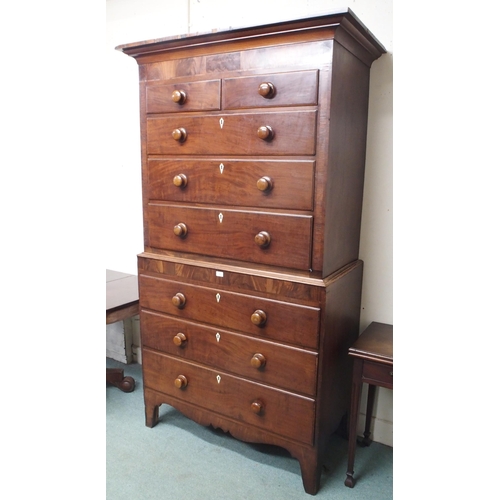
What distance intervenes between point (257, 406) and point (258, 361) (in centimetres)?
22

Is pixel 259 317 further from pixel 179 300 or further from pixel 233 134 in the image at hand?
pixel 233 134

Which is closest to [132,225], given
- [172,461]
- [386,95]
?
[172,461]

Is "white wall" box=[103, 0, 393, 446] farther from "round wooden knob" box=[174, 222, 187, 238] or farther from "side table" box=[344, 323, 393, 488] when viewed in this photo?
"round wooden knob" box=[174, 222, 187, 238]

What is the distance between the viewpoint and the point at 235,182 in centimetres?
190

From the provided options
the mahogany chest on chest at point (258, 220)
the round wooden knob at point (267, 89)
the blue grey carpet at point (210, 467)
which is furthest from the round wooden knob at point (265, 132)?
the blue grey carpet at point (210, 467)

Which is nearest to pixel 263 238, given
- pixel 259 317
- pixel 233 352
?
pixel 259 317

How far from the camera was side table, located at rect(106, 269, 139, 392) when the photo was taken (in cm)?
260

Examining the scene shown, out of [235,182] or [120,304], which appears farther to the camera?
[120,304]

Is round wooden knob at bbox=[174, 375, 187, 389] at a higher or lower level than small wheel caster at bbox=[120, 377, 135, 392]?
higher

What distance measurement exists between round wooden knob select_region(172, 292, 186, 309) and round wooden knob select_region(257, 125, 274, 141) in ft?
2.81

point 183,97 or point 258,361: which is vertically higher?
point 183,97

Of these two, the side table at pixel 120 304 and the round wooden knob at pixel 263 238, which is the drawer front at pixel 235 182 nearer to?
the round wooden knob at pixel 263 238

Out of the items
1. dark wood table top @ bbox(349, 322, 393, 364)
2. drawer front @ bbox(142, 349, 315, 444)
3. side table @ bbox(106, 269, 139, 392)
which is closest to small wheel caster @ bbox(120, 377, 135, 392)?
side table @ bbox(106, 269, 139, 392)
